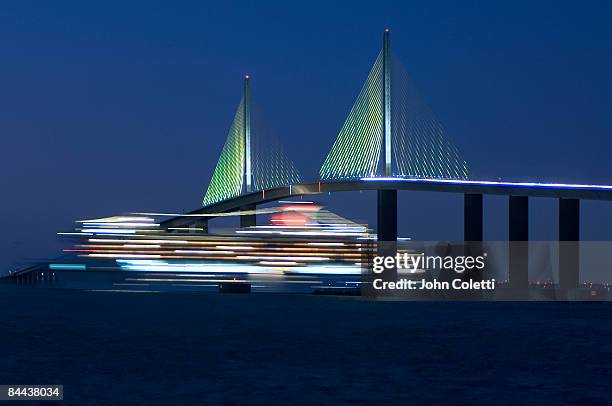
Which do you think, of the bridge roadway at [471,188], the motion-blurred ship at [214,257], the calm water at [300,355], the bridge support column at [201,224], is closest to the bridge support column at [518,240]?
the bridge roadway at [471,188]

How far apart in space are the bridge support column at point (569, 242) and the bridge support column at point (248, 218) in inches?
616

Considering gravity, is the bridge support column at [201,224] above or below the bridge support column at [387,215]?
below

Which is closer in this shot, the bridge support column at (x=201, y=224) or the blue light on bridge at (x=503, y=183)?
the blue light on bridge at (x=503, y=183)

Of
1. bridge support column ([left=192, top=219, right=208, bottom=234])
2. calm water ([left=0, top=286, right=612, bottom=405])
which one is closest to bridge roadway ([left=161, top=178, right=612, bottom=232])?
bridge support column ([left=192, top=219, right=208, bottom=234])

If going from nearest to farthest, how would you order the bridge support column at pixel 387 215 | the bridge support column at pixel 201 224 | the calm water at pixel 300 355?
the calm water at pixel 300 355
the bridge support column at pixel 387 215
the bridge support column at pixel 201 224

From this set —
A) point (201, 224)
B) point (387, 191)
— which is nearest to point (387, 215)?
point (387, 191)

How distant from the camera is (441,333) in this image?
113 ft

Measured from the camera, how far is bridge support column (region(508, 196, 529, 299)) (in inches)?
2231

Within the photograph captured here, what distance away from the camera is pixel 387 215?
193 ft

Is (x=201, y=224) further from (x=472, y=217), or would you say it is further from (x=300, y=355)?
(x=300, y=355)

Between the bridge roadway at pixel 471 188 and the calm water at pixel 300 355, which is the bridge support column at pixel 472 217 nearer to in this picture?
the bridge roadway at pixel 471 188

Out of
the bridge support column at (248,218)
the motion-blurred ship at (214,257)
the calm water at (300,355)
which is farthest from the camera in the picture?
the bridge support column at (248,218)

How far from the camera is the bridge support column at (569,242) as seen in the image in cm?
5547

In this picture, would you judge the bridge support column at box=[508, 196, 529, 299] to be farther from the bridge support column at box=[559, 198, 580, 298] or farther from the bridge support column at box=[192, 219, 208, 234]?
the bridge support column at box=[192, 219, 208, 234]
